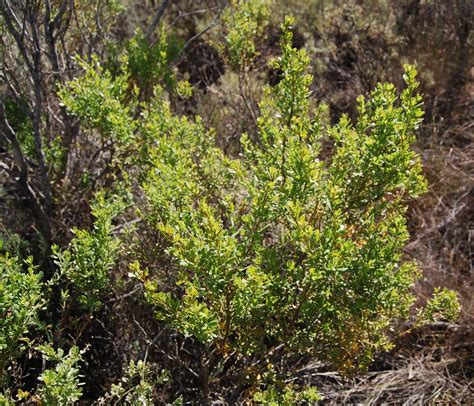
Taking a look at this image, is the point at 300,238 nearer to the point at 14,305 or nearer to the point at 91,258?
the point at 91,258

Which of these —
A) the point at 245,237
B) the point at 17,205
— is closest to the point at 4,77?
the point at 17,205

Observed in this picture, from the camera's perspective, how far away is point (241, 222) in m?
2.57

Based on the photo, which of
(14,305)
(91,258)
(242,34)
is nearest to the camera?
(14,305)

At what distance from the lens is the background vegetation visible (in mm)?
2180

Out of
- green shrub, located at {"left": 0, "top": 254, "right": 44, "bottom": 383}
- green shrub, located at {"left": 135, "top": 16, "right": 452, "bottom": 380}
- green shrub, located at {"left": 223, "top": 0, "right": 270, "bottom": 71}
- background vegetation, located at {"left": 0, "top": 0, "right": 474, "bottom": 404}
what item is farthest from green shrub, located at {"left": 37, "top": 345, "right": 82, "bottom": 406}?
green shrub, located at {"left": 223, "top": 0, "right": 270, "bottom": 71}

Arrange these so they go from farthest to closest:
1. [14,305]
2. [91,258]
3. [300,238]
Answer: [91,258], [14,305], [300,238]

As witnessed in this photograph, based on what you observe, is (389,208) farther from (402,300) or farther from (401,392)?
(401,392)

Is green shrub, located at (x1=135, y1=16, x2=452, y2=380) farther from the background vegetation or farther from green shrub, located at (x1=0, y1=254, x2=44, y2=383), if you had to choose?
green shrub, located at (x1=0, y1=254, x2=44, y2=383)

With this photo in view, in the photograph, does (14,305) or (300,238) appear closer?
(300,238)

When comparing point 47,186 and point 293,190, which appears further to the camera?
point 47,186

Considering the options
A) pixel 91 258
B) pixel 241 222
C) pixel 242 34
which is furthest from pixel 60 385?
pixel 242 34

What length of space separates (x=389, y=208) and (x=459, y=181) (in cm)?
225

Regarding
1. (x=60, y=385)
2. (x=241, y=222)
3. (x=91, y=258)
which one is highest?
(x=91, y=258)

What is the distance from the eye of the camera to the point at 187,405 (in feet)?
10.5
